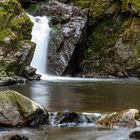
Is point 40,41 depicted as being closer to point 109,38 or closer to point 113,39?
point 109,38

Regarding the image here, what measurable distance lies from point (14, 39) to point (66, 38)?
24.4 ft

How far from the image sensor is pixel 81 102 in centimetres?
2394

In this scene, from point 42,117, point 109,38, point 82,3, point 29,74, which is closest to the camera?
point 42,117

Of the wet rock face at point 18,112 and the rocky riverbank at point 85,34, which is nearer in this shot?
the wet rock face at point 18,112

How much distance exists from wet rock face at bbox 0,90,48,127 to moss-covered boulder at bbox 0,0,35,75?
17971mm

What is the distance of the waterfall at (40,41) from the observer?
145 feet

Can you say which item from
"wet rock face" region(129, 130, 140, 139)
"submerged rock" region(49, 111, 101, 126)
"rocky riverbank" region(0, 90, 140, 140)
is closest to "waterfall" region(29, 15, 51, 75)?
"submerged rock" region(49, 111, 101, 126)

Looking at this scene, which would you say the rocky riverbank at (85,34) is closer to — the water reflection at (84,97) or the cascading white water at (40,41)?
the cascading white water at (40,41)

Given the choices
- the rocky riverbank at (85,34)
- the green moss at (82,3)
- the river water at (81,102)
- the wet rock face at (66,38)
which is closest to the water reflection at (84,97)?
the river water at (81,102)

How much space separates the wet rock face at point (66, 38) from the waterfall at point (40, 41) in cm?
49

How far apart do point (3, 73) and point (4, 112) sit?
1789cm

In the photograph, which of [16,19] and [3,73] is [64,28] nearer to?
[16,19]

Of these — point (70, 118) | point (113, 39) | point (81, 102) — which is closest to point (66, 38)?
point (113, 39)

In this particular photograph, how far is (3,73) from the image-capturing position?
117ft
